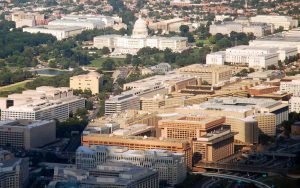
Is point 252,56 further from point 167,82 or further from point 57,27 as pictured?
point 57,27

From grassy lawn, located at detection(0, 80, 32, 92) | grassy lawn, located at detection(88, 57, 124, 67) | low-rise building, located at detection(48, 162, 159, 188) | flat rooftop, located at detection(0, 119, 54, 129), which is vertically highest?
low-rise building, located at detection(48, 162, 159, 188)

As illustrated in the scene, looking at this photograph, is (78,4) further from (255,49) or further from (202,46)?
(255,49)

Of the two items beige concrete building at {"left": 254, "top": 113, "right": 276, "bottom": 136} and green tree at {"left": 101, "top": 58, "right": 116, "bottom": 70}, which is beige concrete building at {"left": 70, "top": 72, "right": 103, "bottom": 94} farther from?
beige concrete building at {"left": 254, "top": 113, "right": 276, "bottom": 136}

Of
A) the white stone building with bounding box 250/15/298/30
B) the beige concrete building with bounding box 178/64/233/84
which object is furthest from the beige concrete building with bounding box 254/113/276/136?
the white stone building with bounding box 250/15/298/30

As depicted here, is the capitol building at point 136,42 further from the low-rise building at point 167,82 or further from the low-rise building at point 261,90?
the low-rise building at point 261,90

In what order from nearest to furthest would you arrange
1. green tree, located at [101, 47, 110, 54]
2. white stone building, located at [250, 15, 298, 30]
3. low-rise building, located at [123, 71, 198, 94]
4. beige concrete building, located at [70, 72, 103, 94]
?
Answer: low-rise building, located at [123, 71, 198, 94] < beige concrete building, located at [70, 72, 103, 94] < green tree, located at [101, 47, 110, 54] < white stone building, located at [250, 15, 298, 30]
